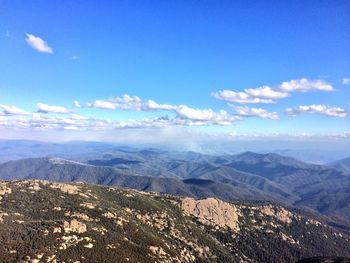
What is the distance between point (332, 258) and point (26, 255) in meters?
142

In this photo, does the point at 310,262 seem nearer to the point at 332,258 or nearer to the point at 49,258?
the point at 332,258

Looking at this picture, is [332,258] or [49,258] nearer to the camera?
[332,258]

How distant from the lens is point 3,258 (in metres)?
187

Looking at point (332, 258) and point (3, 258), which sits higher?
point (332, 258)

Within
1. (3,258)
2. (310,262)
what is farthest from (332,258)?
(3,258)

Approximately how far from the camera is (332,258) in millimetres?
165875

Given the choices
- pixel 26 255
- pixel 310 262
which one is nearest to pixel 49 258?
pixel 26 255

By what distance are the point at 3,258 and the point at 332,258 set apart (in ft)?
486

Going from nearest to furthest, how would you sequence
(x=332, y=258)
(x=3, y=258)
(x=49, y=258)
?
(x=332, y=258)
(x=3, y=258)
(x=49, y=258)

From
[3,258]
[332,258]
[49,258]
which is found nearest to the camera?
[332,258]

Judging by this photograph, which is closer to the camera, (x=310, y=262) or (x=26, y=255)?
(x=310, y=262)

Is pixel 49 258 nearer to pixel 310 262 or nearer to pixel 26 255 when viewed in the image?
pixel 26 255

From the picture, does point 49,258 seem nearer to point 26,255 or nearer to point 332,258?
point 26,255

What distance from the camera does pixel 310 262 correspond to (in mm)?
167500
